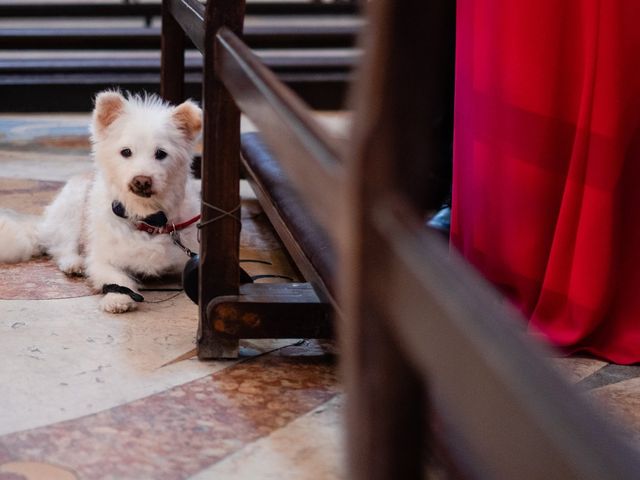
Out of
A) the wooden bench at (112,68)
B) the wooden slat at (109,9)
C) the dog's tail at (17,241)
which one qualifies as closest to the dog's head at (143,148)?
the dog's tail at (17,241)

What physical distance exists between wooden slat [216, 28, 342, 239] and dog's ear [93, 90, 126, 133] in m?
1.32

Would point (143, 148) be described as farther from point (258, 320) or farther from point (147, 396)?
point (147, 396)

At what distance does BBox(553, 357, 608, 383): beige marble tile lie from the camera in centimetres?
243

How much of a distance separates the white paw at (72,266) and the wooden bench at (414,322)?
6.83 ft

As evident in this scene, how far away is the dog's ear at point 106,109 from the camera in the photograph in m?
3.15

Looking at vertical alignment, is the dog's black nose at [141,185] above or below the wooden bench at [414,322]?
below

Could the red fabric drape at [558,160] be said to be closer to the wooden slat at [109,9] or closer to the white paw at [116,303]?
the white paw at [116,303]

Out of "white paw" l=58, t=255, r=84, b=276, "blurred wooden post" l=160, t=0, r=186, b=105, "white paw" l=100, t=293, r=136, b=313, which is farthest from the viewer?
"blurred wooden post" l=160, t=0, r=186, b=105

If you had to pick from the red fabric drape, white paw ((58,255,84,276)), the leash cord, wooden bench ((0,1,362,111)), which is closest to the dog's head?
white paw ((58,255,84,276))

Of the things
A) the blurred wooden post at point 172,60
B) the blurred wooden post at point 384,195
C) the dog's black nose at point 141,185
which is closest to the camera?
the blurred wooden post at point 384,195

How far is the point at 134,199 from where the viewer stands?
316cm

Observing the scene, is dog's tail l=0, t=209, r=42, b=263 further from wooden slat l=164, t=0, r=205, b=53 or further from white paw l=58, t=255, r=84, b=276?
wooden slat l=164, t=0, r=205, b=53

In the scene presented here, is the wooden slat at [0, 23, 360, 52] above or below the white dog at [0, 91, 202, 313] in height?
above

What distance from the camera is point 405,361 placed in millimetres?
917
